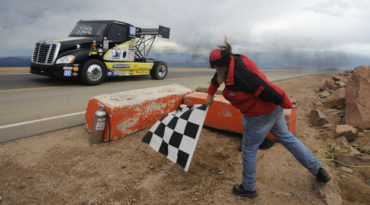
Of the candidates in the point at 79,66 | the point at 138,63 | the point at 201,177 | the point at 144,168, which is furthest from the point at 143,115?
the point at 138,63

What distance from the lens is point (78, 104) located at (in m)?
5.47

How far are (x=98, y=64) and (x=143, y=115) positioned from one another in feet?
17.5

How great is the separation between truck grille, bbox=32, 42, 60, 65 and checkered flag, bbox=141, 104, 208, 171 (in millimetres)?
6455

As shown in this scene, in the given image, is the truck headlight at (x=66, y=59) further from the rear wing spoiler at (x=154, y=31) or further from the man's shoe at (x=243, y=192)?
the man's shoe at (x=243, y=192)

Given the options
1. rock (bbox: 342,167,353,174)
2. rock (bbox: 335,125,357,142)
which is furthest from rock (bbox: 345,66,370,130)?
rock (bbox: 342,167,353,174)

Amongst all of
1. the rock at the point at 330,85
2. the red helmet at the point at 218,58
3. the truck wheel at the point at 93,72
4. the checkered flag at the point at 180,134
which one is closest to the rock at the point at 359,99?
the checkered flag at the point at 180,134

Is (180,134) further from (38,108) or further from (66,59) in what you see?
(66,59)

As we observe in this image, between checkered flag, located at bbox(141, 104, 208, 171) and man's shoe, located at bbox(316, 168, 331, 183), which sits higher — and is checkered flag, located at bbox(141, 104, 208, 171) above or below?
above

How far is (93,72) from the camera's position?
8141mm

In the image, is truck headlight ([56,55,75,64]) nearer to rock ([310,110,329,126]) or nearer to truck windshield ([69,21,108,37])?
truck windshield ([69,21,108,37])

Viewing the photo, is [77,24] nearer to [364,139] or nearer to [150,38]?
[150,38]

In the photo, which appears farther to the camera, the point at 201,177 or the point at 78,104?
the point at 78,104

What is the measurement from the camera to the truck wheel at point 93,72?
7879 mm

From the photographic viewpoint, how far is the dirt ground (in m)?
2.24
